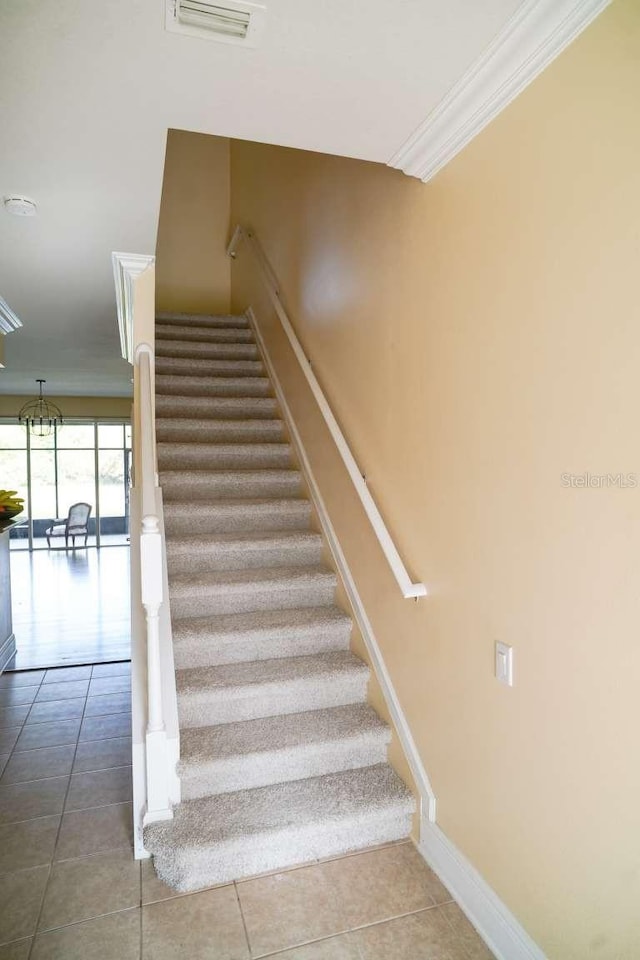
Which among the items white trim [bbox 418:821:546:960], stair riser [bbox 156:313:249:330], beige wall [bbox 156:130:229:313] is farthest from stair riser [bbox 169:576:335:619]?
beige wall [bbox 156:130:229:313]

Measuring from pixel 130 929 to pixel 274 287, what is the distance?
368cm

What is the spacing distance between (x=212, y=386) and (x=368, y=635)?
2491mm

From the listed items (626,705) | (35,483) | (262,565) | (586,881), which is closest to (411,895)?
→ (586,881)

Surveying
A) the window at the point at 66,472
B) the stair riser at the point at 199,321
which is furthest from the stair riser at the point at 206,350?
the window at the point at 66,472

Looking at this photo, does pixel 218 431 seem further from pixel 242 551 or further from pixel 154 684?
pixel 154 684

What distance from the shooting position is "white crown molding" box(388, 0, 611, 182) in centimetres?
126

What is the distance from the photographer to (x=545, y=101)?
1422 millimetres

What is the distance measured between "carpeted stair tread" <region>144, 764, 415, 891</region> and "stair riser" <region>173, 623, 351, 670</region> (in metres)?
0.58

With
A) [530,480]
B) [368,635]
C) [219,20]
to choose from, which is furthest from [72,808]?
[219,20]

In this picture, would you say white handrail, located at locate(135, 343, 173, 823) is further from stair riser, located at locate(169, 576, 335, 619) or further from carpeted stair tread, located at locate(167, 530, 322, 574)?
carpeted stair tread, located at locate(167, 530, 322, 574)

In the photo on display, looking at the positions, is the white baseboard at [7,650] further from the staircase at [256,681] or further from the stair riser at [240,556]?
the stair riser at [240,556]

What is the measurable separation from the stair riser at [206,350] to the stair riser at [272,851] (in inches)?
142

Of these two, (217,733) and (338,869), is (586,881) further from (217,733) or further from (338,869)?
(217,733)

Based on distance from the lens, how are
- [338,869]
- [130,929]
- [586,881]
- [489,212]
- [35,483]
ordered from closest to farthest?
[586,881], [489,212], [130,929], [338,869], [35,483]
